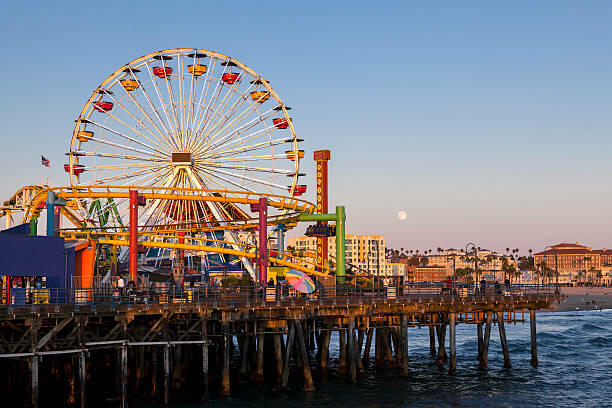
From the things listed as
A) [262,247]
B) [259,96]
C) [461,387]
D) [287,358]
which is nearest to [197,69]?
[259,96]

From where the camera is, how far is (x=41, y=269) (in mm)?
39281

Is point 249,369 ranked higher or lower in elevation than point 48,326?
lower

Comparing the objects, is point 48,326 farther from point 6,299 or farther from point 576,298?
point 576,298

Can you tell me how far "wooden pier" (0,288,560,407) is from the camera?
34.8 metres

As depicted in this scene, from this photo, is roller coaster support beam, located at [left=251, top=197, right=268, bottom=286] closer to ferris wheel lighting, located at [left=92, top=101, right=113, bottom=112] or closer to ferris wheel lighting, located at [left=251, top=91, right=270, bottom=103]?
ferris wheel lighting, located at [left=251, top=91, right=270, bottom=103]

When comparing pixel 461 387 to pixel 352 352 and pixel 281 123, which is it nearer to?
pixel 352 352

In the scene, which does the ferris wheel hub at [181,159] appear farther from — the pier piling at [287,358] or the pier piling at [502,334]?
the pier piling at [502,334]

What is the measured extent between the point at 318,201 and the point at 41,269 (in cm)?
10446

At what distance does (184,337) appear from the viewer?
144ft

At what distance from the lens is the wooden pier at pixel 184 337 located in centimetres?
3478

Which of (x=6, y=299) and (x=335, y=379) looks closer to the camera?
(x=6, y=299)

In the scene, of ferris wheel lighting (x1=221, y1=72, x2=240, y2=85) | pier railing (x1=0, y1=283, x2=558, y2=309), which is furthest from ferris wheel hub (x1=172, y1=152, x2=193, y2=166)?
pier railing (x1=0, y1=283, x2=558, y2=309)

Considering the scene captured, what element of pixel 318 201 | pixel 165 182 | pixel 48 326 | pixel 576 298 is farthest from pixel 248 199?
pixel 576 298

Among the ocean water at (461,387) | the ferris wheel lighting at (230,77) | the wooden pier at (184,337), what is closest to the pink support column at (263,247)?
the wooden pier at (184,337)
